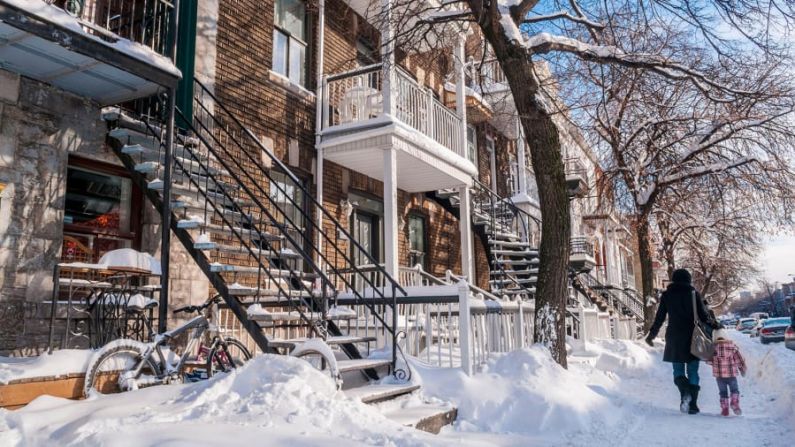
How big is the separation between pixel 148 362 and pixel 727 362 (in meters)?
6.30

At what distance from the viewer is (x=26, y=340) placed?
21.1ft

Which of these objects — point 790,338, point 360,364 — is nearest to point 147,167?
point 360,364

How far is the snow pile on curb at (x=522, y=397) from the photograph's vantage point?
6008 millimetres

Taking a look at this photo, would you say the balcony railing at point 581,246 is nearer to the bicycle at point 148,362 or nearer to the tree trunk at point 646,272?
the tree trunk at point 646,272

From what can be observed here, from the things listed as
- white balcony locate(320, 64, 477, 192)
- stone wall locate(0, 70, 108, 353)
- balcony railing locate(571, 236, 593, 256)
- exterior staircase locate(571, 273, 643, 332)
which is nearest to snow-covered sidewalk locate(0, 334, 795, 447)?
stone wall locate(0, 70, 108, 353)

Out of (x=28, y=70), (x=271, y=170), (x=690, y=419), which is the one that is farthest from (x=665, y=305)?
(x=28, y=70)

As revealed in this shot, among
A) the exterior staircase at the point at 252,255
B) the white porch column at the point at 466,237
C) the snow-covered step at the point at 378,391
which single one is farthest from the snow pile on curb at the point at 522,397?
the white porch column at the point at 466,237

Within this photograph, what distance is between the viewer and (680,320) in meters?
7.35

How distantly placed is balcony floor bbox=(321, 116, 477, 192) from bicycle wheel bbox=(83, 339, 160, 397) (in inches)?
248

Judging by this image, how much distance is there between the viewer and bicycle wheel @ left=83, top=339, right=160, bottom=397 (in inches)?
197

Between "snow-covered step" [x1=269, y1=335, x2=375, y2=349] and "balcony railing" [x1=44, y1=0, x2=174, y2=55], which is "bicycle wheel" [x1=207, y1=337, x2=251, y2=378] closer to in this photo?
"snow-covered step" [x1=269, y1=335, x2=375, y2=349]

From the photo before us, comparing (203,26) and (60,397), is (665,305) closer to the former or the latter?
(60,397)

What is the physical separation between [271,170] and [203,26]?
2.57 metres

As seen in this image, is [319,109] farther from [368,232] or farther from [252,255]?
[252,255]
